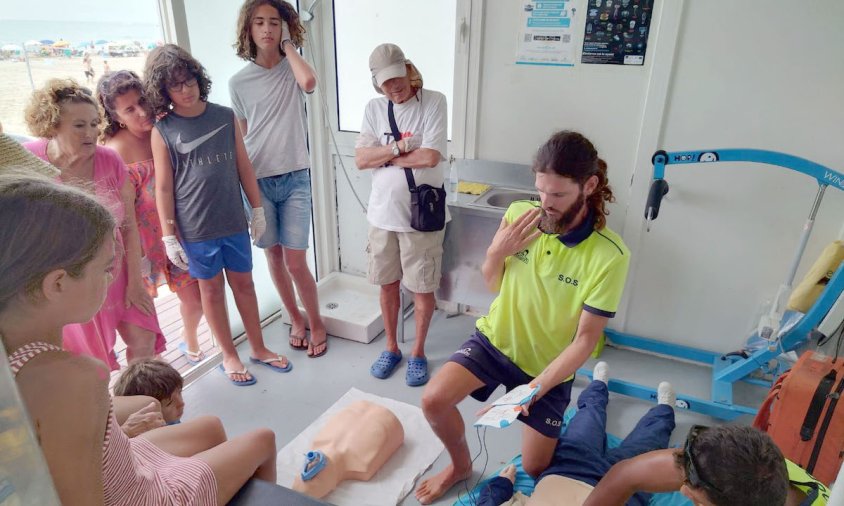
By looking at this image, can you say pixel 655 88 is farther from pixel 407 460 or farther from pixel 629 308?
pixel 407 460

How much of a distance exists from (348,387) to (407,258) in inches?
26.8

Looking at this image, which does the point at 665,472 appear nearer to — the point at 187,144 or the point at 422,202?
the point at 422,202

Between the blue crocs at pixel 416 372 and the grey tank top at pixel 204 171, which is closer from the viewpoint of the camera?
the grey tank top at pixel 204 171

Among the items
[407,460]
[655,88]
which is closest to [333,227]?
[407,460]

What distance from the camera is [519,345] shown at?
1752 millimetres

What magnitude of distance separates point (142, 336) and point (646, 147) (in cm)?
234

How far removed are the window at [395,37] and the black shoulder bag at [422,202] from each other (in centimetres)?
61

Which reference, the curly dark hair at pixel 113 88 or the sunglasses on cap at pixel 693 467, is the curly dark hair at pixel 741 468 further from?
the curly dark hair at pixel 113 88

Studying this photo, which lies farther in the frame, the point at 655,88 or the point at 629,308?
the point at 629,308

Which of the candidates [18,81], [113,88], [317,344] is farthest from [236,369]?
[18,81]

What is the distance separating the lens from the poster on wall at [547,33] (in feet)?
7.97

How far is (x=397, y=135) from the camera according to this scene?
2.33 m

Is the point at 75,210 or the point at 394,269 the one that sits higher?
the point at 75,210

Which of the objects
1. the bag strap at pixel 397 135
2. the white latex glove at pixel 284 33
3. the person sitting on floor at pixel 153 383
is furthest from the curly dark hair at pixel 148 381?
the white latex glove at pixel 284 33
